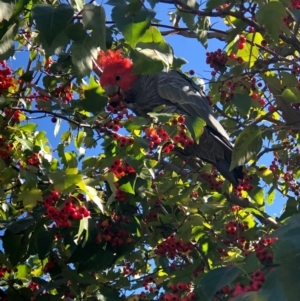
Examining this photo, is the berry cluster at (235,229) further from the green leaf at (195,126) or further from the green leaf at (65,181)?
the green leaf at (65,181)

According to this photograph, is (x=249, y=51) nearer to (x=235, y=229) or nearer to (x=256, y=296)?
(x=235, y=229)

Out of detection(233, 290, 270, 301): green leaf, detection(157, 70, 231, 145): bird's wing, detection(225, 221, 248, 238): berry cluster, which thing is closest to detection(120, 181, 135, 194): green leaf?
detection(225, 221, 248, 238): berry cluster

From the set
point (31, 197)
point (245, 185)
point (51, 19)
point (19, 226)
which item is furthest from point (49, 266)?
point (51, 19)

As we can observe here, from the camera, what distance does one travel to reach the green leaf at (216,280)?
1.43 metres

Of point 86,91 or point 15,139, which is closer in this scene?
point 86,91

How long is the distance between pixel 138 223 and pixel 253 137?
68 centimetres

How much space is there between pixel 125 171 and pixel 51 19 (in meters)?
0.93

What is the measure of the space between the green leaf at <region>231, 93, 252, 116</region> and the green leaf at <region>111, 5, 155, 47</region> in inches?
52.6

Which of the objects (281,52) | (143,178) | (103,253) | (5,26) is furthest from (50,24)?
(281,52)

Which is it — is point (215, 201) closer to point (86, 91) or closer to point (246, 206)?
point (246, 206)

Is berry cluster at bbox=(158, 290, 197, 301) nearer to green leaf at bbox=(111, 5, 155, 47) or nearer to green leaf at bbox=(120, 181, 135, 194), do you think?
green leaf at bbox=(120, 181, 135, 194)

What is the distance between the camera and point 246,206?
295 cm

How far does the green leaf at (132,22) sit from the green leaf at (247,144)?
0.80 meters

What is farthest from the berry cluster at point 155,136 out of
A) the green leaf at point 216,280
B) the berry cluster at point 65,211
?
the green leaf at point 216,280
